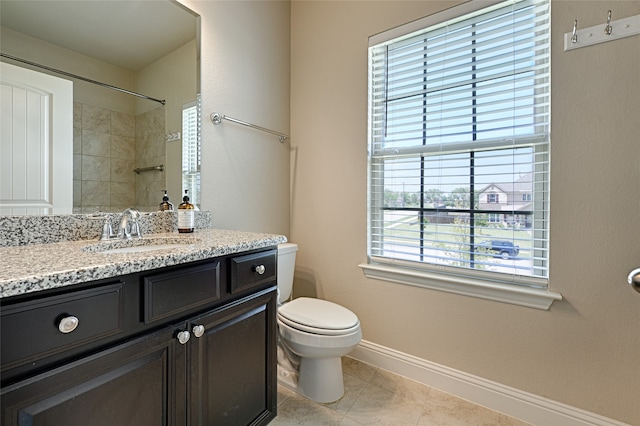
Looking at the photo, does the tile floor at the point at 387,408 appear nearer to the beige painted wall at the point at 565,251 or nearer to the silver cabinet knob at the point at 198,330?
the beige painted wall at the point at 565,251

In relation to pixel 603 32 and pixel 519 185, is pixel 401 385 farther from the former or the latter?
pixel 603 32

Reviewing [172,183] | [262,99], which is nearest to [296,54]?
[262,99]

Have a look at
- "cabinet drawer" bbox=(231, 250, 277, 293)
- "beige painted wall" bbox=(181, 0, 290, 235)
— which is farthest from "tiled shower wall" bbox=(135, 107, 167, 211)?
"cabinet drawer" bbox=(231, 250, 277, 293)

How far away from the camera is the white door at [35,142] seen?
3.43ft

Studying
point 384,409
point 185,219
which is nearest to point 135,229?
point 185,219

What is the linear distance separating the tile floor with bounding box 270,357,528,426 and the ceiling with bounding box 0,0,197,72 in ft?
6.12

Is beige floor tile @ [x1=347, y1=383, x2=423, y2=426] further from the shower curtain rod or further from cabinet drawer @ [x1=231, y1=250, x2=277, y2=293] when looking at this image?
the shower curtain rod

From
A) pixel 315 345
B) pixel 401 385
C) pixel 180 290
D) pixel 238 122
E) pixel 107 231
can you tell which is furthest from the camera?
pixel 238 122

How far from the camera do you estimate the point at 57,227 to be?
1.11m

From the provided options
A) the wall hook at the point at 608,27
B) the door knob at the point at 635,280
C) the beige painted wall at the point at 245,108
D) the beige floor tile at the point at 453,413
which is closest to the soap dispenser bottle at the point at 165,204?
the beige painted wall at the point at 245,108

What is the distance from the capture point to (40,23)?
1149 mm

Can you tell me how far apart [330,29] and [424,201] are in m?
1.35

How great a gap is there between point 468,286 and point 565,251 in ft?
1.49

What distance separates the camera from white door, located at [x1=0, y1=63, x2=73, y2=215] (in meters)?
1.05
